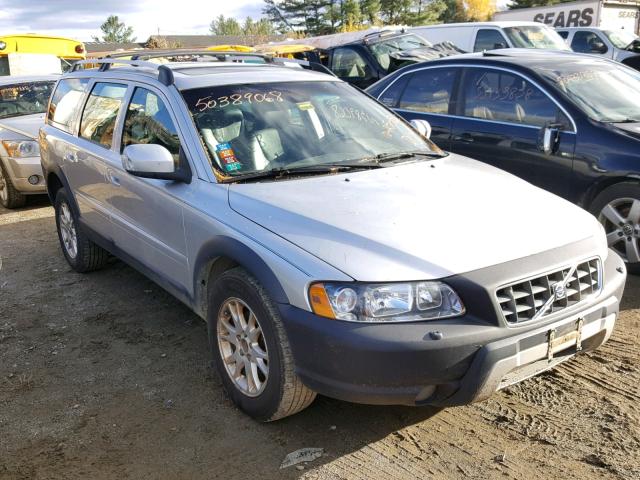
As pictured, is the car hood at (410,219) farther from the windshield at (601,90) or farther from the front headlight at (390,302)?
the windshield at (601,90)

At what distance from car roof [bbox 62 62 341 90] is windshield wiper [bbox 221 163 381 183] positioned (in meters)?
0.76

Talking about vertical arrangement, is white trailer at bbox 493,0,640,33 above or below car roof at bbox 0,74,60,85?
above

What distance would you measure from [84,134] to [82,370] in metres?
2.01

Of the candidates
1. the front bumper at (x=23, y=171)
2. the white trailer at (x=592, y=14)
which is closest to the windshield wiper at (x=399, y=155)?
the front bumper at (x=23, y=171)

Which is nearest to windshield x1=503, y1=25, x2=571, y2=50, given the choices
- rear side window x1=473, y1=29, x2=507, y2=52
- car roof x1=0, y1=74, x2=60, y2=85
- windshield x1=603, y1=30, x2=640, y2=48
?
rear side window x1=473, y1=29, x2=507, y2=52

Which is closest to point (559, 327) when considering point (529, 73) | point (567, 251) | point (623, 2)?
point (567, 251)

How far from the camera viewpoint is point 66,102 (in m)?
5.62

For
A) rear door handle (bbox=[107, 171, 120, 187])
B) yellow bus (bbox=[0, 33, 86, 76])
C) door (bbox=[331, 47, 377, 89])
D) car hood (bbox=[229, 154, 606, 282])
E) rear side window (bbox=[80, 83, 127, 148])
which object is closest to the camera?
car hood (bbox=[229, 154, 606, 282])

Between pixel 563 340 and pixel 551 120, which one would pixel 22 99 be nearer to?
pixel 551 120

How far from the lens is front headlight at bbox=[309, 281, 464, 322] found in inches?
105

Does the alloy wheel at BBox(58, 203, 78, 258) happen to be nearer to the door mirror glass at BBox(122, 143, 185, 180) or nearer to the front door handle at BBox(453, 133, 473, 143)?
the door mirror glass at BBox(122, 143, 185, 180)

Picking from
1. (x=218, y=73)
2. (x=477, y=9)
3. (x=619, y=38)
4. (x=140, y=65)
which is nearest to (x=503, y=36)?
(x=619, y=38)

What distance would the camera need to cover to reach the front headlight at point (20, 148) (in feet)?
25.8

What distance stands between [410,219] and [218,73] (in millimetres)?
1816
